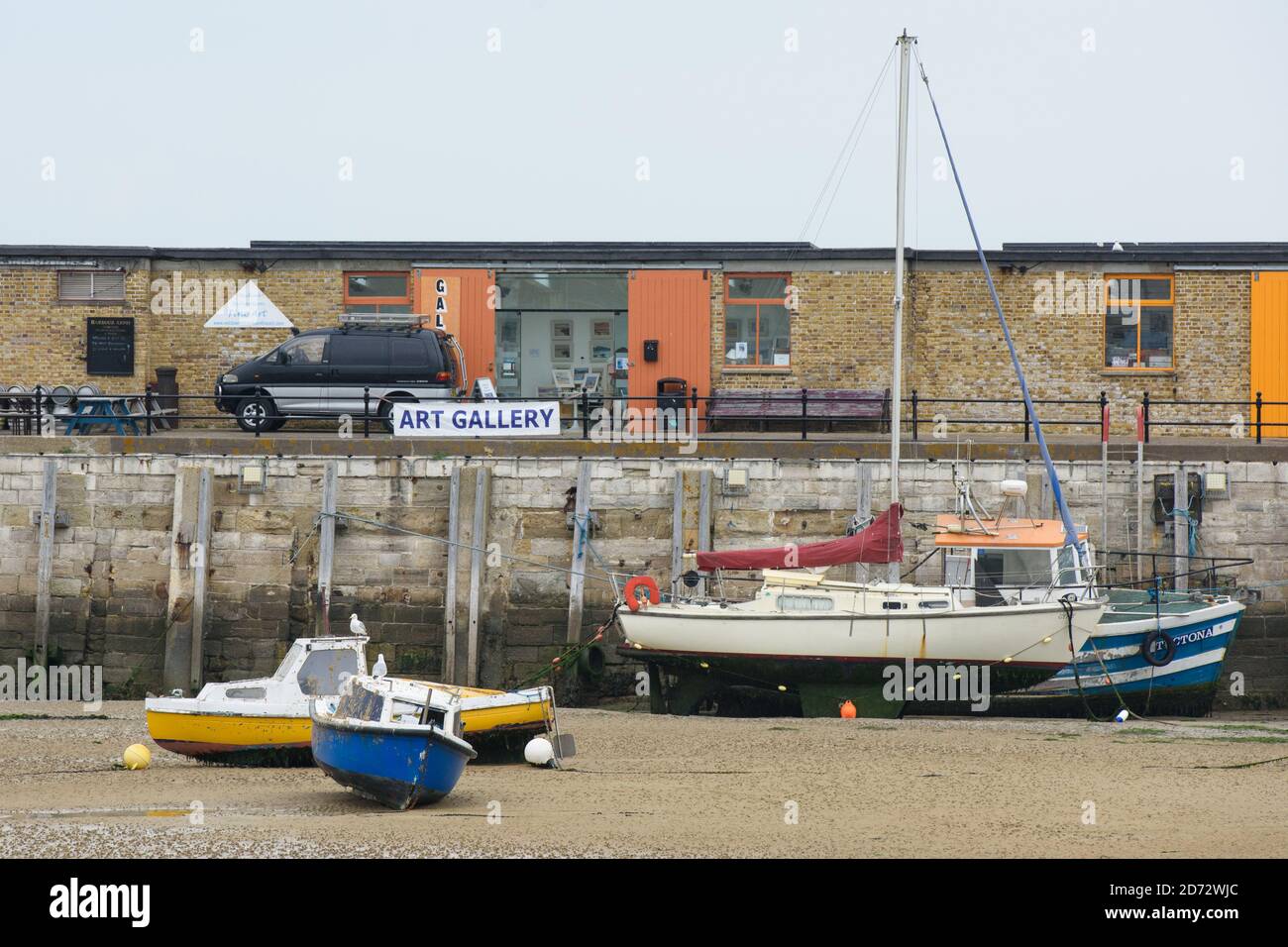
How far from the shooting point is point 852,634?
19.9 metres

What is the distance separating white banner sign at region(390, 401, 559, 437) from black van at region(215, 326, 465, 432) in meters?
2.24

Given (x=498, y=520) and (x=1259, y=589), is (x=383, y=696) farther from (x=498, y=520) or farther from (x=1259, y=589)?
(x=1259, y=589)

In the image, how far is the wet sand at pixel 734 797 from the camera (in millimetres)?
12570

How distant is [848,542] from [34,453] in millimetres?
11449

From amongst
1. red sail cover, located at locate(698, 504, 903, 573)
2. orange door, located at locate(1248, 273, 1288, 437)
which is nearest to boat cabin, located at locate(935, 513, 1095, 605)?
red sail cover, located at locate(698, 504, 903, 573)

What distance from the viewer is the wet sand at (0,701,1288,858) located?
12.6m

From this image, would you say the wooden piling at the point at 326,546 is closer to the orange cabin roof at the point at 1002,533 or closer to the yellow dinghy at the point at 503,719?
the yellow dinghy at the point at 503,719

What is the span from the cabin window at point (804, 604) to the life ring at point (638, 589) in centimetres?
167

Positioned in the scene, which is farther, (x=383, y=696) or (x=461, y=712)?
(x=461, y=712)

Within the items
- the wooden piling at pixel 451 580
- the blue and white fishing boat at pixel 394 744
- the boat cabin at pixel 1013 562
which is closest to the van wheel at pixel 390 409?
the wooden piling at pixel 451 580

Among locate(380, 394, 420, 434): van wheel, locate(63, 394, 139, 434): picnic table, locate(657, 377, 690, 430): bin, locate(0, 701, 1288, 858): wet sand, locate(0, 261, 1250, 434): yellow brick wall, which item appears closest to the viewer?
locate(0, 701, 1288, 858): wet sand

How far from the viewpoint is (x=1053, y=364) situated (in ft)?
91.8

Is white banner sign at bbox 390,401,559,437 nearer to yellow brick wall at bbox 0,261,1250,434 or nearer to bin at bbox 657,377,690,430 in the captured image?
bin at bbox 657,377,690,430

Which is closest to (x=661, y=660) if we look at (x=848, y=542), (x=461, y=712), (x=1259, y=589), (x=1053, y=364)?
(x=848, y=542)
